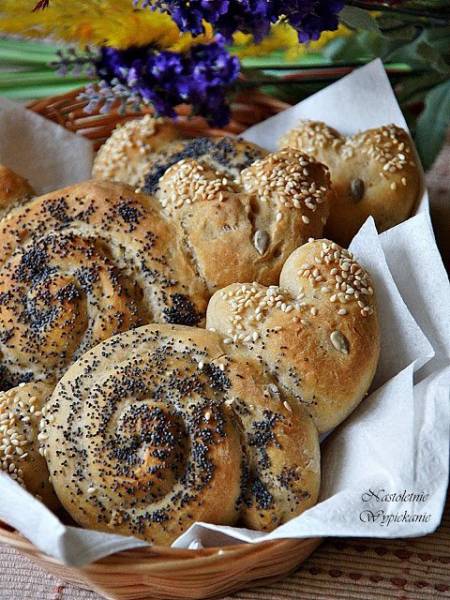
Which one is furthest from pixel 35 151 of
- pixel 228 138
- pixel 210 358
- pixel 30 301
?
pixel 210 358

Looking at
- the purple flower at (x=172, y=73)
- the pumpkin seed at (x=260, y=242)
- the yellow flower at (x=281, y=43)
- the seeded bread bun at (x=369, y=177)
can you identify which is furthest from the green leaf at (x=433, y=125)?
the pumpkin seed at (x=260, y=242)

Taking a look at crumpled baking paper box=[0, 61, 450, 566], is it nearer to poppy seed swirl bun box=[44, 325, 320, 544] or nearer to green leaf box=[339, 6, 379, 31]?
poppy seed swirl bun box=[44, 325, 320, 544]

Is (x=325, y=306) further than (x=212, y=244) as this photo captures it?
No

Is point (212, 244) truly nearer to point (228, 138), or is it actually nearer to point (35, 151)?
point (228, 138)

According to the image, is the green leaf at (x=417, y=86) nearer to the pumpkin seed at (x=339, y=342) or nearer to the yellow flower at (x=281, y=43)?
the yellow flower at (x=281, y=43)

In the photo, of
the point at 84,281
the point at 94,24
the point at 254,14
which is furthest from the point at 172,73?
the point at 84,281

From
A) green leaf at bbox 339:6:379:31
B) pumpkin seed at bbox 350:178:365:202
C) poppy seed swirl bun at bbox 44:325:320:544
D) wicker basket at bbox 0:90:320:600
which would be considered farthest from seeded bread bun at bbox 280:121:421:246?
wicker basket at bbox 0:90:320:600
